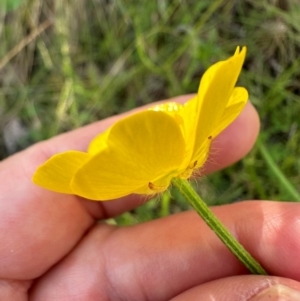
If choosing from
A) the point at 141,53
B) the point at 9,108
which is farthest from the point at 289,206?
the point at 9,108

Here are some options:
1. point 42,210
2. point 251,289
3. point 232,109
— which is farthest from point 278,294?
point 42,210

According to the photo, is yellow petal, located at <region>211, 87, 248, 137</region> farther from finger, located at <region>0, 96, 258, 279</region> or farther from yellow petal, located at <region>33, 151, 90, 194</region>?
finger, located at <region>0, 96, 258, 279</region>

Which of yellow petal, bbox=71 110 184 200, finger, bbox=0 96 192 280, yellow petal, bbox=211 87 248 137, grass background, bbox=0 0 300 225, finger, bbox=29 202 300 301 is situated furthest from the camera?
grass background, bbox=0 0 300 225

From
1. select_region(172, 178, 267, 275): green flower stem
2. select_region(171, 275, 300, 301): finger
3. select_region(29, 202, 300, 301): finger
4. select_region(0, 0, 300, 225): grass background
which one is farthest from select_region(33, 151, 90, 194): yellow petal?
select_region(0, 0, 300, 225): grass background

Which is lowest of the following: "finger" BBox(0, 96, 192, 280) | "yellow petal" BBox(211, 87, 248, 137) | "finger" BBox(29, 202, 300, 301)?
"finger" BBox(29, 202, 300, 301)

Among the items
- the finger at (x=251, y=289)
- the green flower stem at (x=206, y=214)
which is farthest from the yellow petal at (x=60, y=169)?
the finger at (x=251, y=289)

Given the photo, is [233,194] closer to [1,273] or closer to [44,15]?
[1,273]

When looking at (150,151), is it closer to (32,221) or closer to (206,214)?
(206,214)
